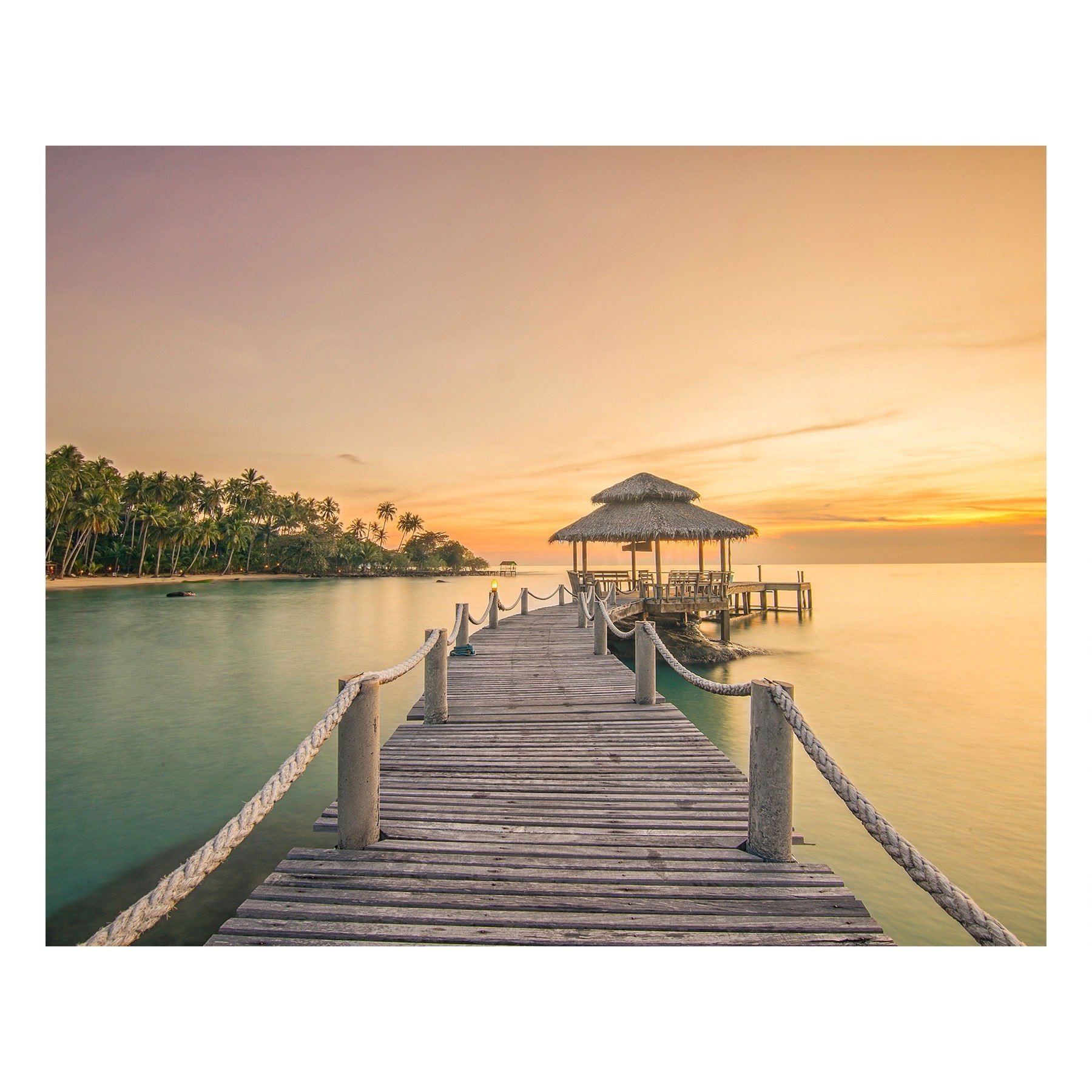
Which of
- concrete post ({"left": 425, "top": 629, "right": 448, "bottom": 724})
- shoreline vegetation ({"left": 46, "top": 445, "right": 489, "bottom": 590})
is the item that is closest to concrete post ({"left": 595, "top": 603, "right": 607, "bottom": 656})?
concrete post ({"left": 425, "top": 629, "right": 448, "bottom": 724})

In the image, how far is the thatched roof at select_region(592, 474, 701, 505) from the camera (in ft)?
60.8

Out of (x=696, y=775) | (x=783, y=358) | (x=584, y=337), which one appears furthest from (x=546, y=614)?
(x=696, y=775)

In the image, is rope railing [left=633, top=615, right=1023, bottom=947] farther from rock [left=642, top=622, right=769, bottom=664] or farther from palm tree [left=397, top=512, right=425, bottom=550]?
palm tree [left=397, top=512, right=425, bottom=550]

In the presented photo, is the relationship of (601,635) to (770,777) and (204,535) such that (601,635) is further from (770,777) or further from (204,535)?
(204,535)

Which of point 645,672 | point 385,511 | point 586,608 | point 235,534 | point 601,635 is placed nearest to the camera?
point 645,672

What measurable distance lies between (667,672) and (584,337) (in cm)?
840

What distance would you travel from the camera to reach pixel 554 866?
2.46 meters

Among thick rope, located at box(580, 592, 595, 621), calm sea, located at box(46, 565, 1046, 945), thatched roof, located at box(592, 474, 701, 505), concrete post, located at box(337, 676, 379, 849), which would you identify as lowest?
calm sea, located at box(46, 565, 1046, 945)

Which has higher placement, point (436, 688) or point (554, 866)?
point (436, 688)

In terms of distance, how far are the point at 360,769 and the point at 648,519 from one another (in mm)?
15531

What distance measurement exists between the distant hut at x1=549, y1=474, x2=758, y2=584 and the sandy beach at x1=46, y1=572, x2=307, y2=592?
40429 millimetres

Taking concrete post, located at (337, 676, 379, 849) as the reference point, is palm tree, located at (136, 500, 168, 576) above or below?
above

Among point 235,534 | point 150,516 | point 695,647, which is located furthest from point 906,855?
point 235,534
